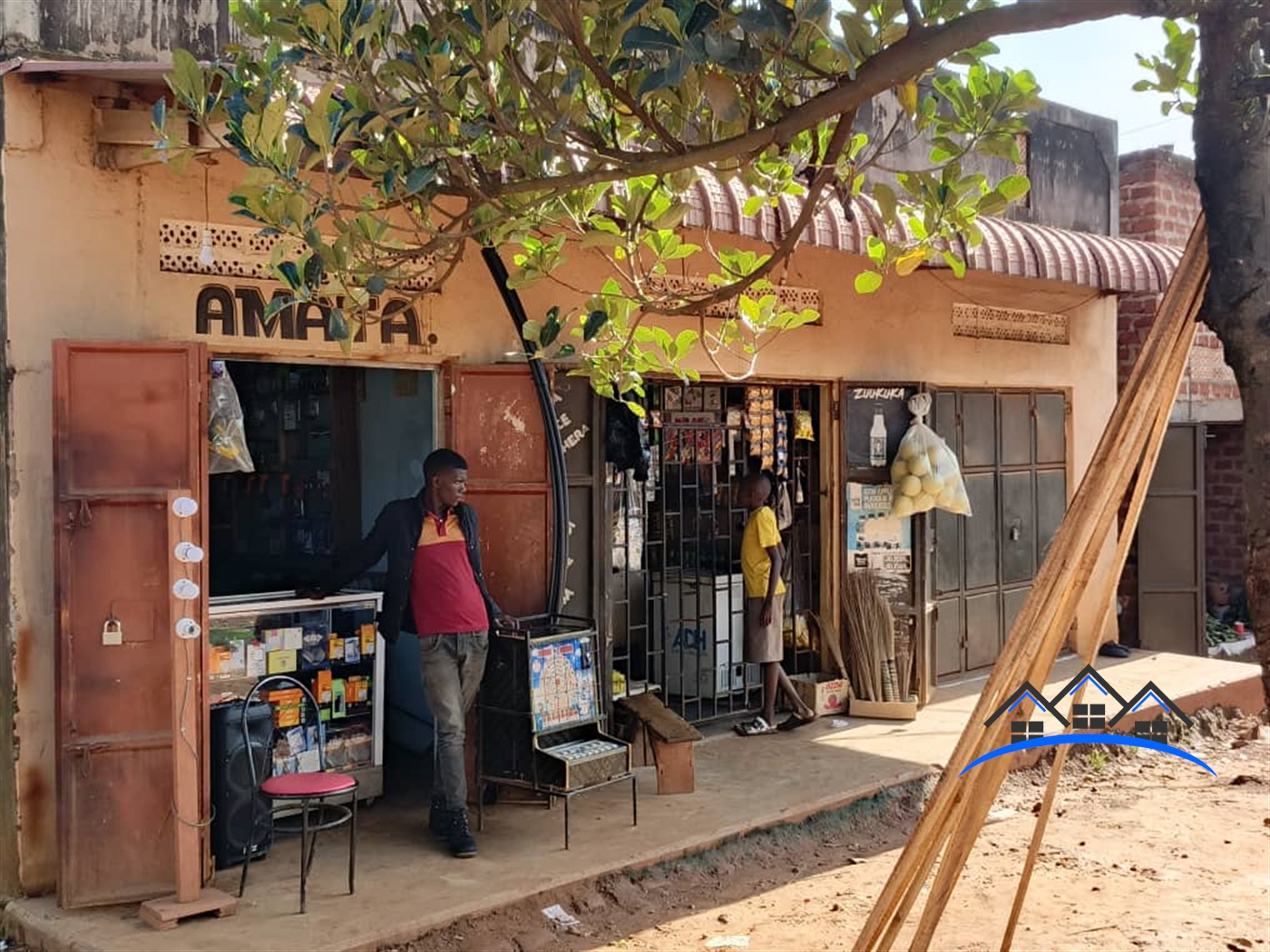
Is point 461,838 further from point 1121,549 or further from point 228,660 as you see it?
point 1121,549

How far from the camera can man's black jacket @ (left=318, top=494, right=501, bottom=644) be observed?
5.91m

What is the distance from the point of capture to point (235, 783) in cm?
545

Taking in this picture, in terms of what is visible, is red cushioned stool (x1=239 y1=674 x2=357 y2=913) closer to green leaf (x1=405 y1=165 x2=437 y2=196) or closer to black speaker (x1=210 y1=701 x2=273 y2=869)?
black speaker (x1=210 y1=701 x2=273 y2=869)

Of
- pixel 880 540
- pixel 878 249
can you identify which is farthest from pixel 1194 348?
pixel 878 249

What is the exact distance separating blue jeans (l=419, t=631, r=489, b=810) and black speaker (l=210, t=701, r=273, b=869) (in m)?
0.78

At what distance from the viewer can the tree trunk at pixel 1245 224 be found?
2199 mm

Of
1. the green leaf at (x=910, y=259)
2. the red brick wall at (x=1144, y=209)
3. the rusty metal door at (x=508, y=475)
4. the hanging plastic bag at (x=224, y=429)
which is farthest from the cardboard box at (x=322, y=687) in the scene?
the red brick wall at (x=1144, y=209)

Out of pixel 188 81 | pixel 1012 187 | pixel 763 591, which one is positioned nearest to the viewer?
pixel 188 81

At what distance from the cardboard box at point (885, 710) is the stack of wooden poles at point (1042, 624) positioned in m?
6.12

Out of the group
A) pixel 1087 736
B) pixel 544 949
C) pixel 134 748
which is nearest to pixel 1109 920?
pixel 544 949

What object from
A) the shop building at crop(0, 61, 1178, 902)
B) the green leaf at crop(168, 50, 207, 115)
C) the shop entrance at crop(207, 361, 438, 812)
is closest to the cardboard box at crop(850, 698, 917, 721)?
the shop building at crop(0, 61, 1178, 902)

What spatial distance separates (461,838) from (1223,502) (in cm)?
994

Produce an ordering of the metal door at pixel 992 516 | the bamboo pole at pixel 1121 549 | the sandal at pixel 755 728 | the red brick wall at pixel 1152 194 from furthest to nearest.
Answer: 1. the red brick wall at pixel 1152 194
2. the metal door at pixel 992 516
3. the sandal at pixel 755 728
4. the bamboo pole at pixel 1121 549

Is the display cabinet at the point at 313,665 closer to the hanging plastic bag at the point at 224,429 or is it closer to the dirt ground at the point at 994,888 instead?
the hanging plastic bag at the point at 224,429
